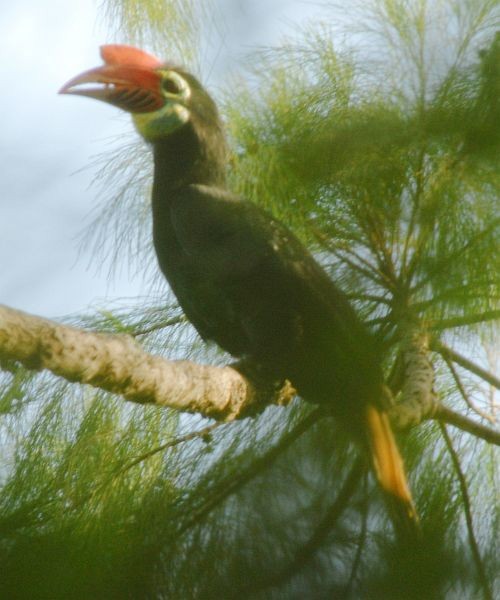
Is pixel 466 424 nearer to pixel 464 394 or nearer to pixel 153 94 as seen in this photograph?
pixel 464 394

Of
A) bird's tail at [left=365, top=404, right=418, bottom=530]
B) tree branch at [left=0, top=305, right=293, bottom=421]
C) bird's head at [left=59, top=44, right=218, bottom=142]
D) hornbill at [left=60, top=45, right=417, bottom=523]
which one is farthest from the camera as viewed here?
bird's head at [left=59, top=44, right=218, bottom=142]

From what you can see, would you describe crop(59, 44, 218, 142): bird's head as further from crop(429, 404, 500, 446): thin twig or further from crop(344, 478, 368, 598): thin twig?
crop(344, 478, 368, 598): thin twig

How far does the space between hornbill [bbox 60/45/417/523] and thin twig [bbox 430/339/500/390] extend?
13 cm

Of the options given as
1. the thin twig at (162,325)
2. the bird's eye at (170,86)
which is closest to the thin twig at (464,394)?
the thin twig at (162,325)

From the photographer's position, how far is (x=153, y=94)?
189cm

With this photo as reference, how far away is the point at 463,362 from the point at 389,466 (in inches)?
11.9

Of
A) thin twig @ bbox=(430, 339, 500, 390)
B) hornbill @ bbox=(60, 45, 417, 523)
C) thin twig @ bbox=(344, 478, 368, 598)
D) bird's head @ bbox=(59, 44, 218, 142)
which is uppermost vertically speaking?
bird's head @ bbox=(59, 44, 218, 142)

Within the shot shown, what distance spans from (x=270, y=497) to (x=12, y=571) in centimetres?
35

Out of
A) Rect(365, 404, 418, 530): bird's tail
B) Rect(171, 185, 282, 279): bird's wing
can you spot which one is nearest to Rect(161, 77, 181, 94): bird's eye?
Rect(171, 185, 282, 279): bird's wing

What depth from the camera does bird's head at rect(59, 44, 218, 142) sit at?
1801 mm

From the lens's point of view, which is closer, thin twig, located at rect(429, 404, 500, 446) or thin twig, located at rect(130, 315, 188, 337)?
thin twig, located at rect(429, 404, 500, 446)

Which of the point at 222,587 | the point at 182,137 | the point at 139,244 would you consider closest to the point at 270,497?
the point at 222,587

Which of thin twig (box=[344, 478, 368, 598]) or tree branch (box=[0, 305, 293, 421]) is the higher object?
tree branch (box=[0, 305, 293, 421])

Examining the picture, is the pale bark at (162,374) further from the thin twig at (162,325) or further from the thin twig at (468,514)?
the thin twig at (162,325)
